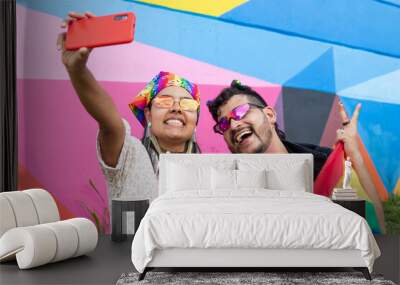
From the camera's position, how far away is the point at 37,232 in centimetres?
477

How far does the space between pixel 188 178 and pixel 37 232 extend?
187cm

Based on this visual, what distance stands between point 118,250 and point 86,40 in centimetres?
241

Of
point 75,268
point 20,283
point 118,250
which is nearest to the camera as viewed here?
point 20,283

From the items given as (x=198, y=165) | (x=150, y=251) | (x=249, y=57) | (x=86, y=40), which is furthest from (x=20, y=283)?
(x=249, y=57)

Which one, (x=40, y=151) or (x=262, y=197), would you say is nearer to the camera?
(x=262, y=197)

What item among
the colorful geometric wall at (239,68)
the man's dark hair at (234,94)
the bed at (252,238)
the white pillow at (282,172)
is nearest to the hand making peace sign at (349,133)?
the colorful geometric wall at (239,68)

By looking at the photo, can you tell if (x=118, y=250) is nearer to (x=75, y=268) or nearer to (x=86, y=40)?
(x=75, y=268)

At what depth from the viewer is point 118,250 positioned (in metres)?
5.79

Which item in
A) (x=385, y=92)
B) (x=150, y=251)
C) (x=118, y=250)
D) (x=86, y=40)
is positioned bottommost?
(x=118, y=250)

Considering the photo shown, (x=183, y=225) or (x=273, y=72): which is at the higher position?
(x=273, y=72)

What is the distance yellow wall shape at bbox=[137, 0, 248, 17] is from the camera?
6758 mm

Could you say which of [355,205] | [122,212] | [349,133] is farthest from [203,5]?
[355,205]

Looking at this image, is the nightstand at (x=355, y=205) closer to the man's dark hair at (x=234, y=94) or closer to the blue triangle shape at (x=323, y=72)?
the blue triangle shape at (x=323, y=72)

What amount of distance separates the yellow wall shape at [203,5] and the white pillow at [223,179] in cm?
186
